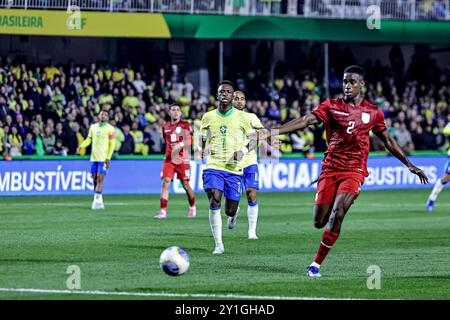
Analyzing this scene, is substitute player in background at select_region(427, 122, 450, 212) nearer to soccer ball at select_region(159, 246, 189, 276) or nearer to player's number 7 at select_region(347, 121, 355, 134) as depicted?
player's number 7 at select_region(347, 121, 355, 134)

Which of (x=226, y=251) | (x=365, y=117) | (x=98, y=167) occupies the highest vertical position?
(x=365, y=117)

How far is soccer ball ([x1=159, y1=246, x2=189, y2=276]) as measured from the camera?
40.8 feet

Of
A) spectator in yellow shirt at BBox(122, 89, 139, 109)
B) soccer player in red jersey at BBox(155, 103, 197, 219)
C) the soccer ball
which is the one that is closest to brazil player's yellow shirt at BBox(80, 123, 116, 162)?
soccer player in red jersey at BBox(155, 103, 197, 219)

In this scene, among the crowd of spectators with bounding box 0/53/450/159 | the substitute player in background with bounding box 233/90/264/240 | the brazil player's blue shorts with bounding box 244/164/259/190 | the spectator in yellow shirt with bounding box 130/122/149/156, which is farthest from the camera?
the spectator in yellow shirt with bounding box 130/122/149/156

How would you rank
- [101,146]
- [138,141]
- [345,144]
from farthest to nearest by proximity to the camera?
[138,141] → [101,146] → [345,144]

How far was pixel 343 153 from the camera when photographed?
13523mm

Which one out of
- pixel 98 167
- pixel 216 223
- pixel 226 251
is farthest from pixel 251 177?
pixel 98 167

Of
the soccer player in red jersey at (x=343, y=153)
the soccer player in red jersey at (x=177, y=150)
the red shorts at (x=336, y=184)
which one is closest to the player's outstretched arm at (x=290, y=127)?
the soccer player in red jersey at (x=343, y=153)

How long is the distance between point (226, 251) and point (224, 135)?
183cm

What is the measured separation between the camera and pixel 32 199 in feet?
97.4

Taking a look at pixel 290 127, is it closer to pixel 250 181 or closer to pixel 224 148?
pixel 224 148

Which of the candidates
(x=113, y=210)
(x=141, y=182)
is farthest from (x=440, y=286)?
(x=141, y=182)

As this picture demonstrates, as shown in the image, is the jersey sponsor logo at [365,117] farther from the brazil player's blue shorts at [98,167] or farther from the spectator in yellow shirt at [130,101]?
the spectator in yellow shirt at [130,101]
